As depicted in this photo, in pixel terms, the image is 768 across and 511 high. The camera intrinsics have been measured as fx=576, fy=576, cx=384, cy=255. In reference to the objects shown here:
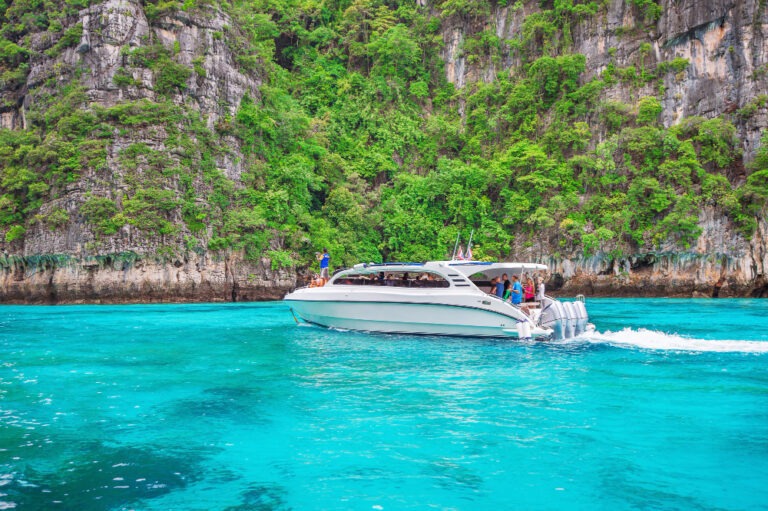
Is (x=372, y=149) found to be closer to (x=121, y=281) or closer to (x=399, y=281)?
(x=121, y=281)

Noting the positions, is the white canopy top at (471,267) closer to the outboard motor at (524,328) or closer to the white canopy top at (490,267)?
the white canopy top at (490,267)

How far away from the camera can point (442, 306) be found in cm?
1509

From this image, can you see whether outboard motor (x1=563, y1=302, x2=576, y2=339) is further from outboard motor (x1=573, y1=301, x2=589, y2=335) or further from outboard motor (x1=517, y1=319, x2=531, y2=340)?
outboard motor (x1=517, y1=319, x2=531, y2=340)

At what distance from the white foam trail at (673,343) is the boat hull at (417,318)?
1.73m

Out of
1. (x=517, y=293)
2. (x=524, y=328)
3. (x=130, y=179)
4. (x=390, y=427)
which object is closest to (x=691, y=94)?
(x=517, y=293)

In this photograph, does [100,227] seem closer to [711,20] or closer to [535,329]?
[535,329]

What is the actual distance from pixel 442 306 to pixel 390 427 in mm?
8013

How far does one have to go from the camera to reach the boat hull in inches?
577

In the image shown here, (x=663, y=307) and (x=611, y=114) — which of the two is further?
(x=611, y=114)

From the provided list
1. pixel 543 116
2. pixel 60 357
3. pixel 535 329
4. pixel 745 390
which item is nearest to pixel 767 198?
pixel 543 116

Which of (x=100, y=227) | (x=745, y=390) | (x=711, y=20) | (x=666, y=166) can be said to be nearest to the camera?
(x=745, y=390)

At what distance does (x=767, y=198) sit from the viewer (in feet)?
113

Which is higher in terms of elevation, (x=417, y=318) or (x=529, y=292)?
(x=529, y=292)

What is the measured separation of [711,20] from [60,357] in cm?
4395
